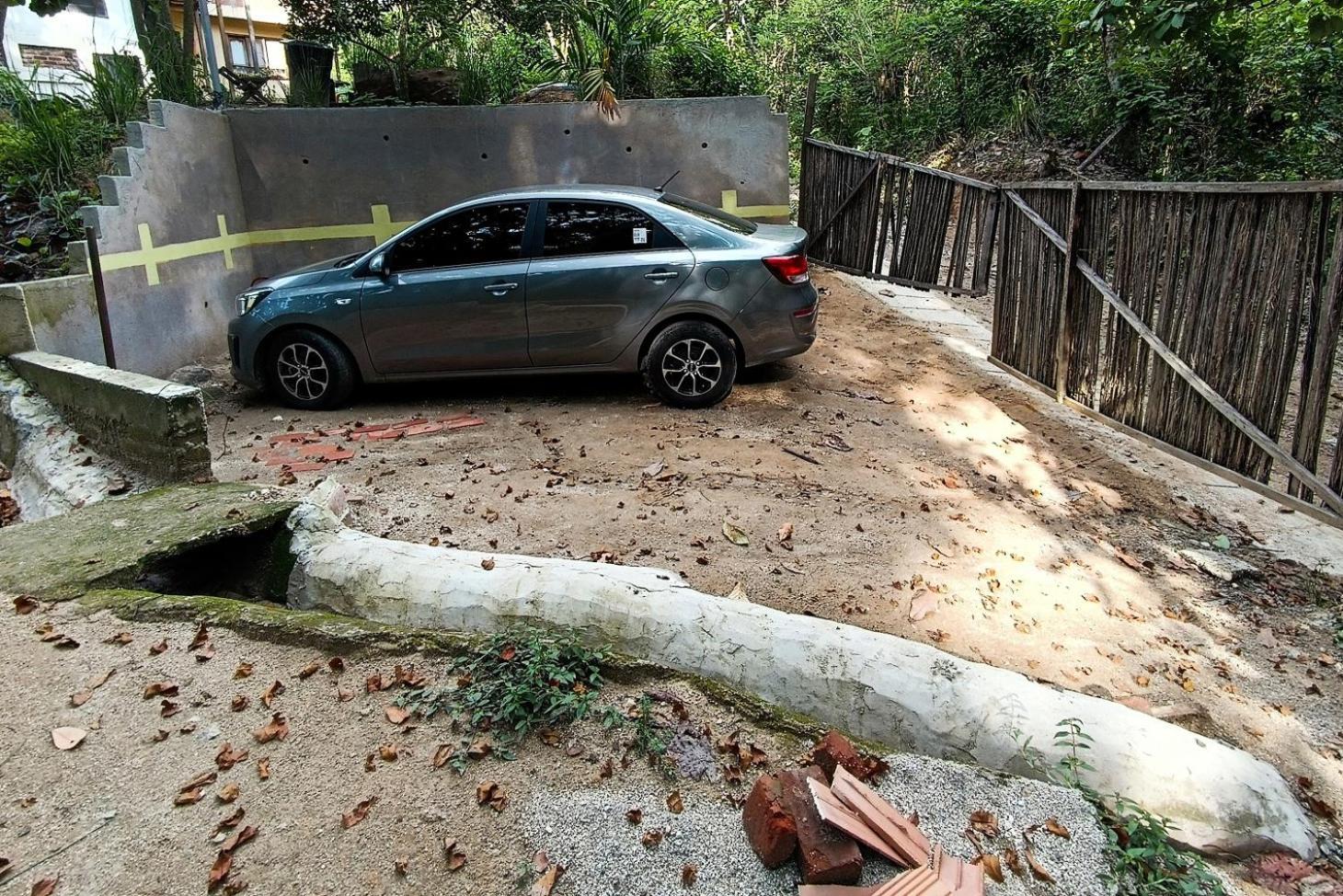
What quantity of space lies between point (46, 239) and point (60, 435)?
→ 3.41 meters

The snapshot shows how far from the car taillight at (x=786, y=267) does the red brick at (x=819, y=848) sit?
4682mm

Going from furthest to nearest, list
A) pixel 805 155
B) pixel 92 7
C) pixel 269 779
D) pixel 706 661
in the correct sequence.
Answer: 1. pixel 92 7
2. pixel 805 155
3. pixel 706 661
4. pixel 269 779

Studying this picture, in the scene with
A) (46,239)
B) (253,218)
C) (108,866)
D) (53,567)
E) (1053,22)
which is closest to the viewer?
(108,866)

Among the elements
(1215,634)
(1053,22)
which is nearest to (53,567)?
(1215,634)

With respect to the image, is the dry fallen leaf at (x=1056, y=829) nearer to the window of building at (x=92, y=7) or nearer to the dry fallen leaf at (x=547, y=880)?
the dry fallen leaf at (x=547, y=880)

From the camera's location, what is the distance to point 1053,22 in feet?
40.7

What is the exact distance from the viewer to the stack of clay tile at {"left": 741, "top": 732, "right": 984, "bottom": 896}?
2.21m

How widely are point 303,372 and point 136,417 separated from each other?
1.98 m

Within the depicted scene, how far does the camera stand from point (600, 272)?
21.4 ft

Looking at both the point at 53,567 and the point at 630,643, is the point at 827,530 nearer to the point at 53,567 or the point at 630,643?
the point at 630,643

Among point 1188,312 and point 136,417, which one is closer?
point 136,417

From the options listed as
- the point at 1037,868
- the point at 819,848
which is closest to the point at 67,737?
the point at 819,848

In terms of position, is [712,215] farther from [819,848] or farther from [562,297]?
[819,848]

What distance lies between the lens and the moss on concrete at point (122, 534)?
376cm
